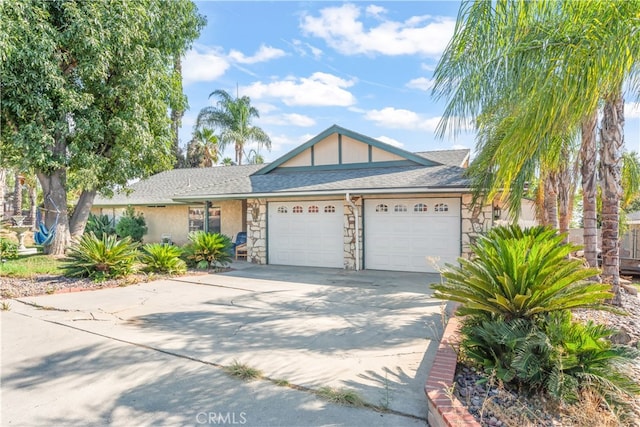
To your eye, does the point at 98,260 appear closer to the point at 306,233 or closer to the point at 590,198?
the point at 306,233

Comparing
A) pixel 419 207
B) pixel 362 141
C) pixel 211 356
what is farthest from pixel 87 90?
pixel 419 207

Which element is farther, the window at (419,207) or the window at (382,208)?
the window at (382,208)

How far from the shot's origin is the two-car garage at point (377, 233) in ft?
36.1

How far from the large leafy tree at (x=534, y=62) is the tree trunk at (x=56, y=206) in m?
13.1

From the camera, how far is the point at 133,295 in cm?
808

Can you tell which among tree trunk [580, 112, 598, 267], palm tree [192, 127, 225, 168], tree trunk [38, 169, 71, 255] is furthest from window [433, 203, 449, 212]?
palm tree [192, 127, 225, 168]

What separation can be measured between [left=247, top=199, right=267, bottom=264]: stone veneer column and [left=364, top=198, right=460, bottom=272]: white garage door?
386 centimetres

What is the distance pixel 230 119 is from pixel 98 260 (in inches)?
870

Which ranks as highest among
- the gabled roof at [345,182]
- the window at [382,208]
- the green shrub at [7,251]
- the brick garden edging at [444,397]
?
the gabled roof at [345,182]

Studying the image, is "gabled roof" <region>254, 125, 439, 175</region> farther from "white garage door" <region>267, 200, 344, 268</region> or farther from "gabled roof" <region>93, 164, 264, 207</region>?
"gabled roof" <region>93, 164, 264, 207</region>

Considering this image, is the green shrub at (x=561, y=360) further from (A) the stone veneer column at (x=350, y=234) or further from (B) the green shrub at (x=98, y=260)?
(B) the green shrub at (x=98, y=260)

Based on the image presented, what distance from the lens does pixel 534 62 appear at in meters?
4.07

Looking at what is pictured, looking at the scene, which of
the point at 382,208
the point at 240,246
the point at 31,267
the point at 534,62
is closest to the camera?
the point at 534,62

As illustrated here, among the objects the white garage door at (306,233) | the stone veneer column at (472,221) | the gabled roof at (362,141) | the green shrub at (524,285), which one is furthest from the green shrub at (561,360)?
the gabled roof at (362,141)
